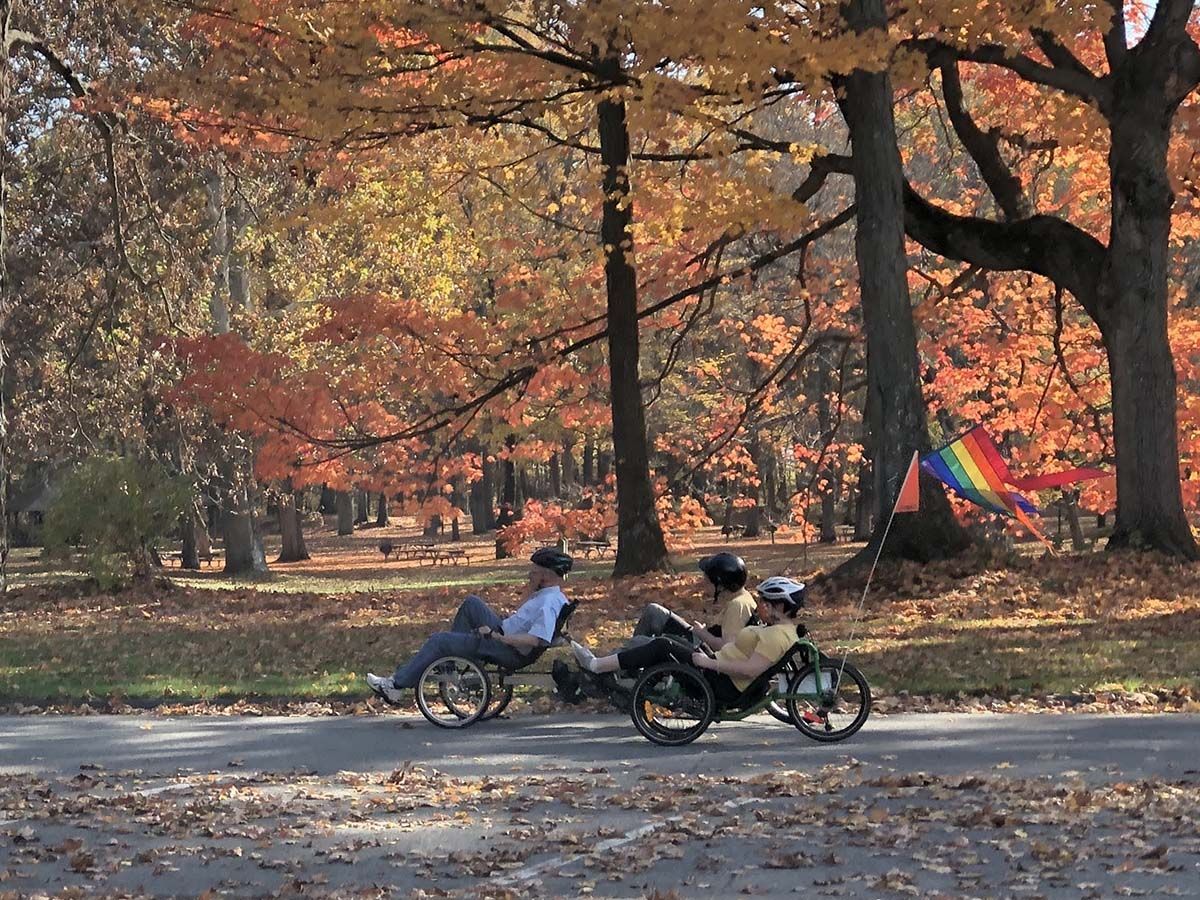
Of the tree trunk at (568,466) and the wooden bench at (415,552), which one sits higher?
the tree trunk at (568,466)

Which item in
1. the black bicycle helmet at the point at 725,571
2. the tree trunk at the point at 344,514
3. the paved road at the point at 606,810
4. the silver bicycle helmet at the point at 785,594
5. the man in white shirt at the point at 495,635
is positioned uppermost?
the tree trunk at the point at 344,514

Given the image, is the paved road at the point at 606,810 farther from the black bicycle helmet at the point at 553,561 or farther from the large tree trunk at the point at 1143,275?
the large tree trunk at the point at 1143,275

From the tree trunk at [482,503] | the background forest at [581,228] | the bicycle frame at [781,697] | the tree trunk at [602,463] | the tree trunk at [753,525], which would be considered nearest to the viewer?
the bicycle frame at [781,697]

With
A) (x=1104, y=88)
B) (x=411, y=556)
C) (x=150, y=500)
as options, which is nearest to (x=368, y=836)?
(x=1104, y=88)

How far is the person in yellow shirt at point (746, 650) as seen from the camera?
9508mm

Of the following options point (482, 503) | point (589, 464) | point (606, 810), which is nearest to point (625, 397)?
point (606, 810)

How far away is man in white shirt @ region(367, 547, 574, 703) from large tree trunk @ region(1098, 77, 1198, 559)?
32.5 ft

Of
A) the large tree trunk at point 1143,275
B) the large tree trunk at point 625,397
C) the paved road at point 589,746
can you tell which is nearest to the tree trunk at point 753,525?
the large tree trunk at point 625,397

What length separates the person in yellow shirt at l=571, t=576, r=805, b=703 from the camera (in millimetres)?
9508

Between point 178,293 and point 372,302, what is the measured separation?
9267 millimetres

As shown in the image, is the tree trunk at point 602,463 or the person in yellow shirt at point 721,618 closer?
the person in yellow shirt at point 721,618

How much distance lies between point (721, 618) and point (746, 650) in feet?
1.91

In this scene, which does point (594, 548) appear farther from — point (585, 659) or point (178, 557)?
point (585, 659)

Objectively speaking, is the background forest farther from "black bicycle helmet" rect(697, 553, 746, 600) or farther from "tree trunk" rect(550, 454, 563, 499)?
"tree trunk" rect(550, 454, 563, 499)
